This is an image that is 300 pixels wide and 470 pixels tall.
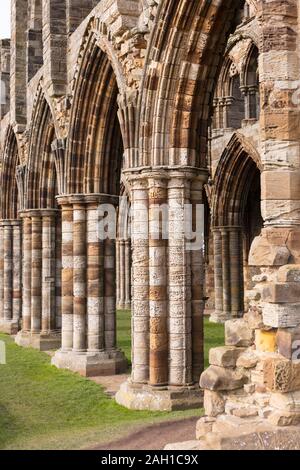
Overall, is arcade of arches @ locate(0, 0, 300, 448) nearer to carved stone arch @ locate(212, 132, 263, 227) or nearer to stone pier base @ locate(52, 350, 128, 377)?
stone pier base @ locate(52, 350, 128, 377)

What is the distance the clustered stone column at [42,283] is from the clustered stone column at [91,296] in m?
2.90

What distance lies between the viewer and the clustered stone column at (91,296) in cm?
1202

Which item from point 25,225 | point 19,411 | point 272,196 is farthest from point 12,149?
point 272,196

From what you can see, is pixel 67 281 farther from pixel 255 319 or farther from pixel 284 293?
pixel 284 293

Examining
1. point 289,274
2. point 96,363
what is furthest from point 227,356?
point 96,363

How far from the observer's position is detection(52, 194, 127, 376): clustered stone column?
12023mm

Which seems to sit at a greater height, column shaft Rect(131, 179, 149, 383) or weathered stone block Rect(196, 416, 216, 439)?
column shaft Rect(131, 179, 149, 383)

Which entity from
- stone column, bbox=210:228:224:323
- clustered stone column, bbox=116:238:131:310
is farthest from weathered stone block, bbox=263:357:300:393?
clustered stone column, bbox=116:238:131:310

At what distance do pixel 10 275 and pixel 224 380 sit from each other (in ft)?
45.5

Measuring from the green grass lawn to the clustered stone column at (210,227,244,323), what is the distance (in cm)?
939

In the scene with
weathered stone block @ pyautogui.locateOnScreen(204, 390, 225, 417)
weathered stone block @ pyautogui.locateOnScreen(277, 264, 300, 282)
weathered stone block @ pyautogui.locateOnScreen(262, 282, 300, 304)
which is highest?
weathered stone block @ pyautogui.locateOnScreen(277, 264, 300, 282)

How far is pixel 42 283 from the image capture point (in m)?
15.5

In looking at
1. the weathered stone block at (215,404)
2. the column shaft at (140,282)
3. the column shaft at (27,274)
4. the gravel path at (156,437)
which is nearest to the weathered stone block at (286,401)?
the weathered stone block at (215,404)

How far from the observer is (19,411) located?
930 centimetres
